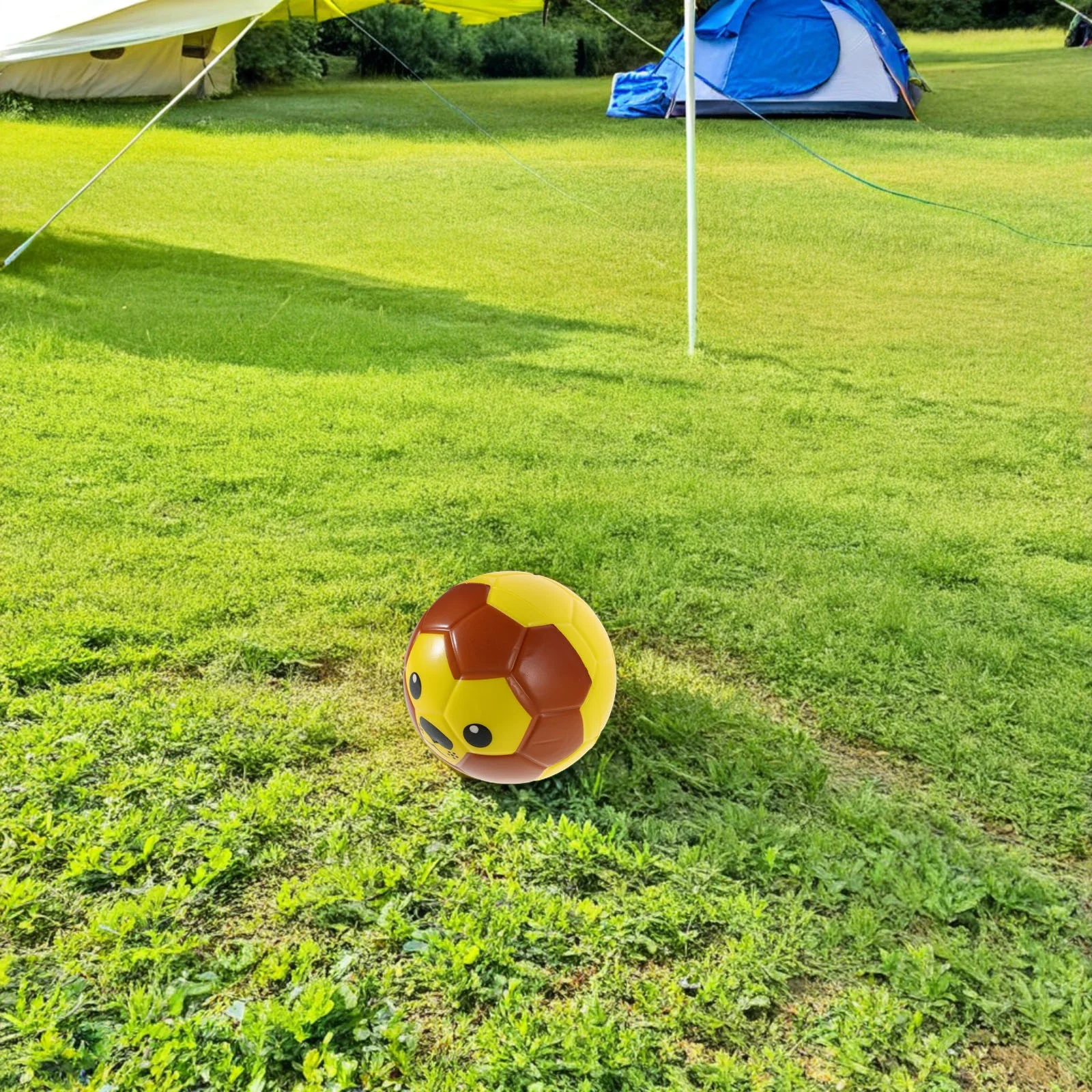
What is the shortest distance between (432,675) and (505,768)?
0.29 metres

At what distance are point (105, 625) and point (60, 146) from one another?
11901mm

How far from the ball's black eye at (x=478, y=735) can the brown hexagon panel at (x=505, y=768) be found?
3 centimetres

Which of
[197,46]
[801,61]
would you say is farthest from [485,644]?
[197,46]

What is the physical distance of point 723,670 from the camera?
315cm

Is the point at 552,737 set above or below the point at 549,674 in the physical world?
below

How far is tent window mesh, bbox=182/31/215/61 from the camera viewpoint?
17734mm

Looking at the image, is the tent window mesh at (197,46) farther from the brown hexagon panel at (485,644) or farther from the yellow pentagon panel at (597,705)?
the yellow pentagon panel at (597,705)

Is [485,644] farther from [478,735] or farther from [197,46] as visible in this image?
[197,46]

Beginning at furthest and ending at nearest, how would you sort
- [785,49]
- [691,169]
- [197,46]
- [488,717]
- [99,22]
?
[197,46] → [785,49] → [99,22] → [691,169] → [488,717]

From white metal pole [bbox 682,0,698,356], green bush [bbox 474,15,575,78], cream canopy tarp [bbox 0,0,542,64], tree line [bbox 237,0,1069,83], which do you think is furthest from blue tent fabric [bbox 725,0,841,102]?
green bush [bbox 474,15,575,78]

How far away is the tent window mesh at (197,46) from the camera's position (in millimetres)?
17734

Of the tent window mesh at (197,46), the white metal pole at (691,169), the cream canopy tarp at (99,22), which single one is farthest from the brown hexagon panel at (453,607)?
the tent window mesh at (197,46)

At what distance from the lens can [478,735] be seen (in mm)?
2545

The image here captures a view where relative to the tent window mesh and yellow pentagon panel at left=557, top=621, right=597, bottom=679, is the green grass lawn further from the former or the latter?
the tent window mesh
